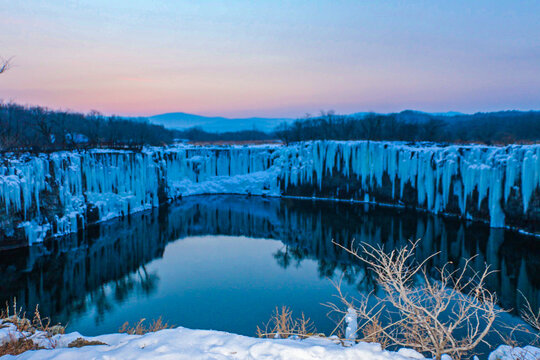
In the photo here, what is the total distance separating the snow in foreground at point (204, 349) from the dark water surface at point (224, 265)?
11.5 feet

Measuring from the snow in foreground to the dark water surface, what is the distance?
11.5 ft

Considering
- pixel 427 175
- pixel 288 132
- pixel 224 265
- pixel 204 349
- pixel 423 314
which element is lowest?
pixel 224 265

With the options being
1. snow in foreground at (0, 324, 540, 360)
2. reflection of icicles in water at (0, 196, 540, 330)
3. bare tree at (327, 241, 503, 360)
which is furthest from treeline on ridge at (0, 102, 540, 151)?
bare tree at (327, 241, 503, 360)

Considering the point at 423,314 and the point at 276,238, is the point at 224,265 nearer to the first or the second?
the point at 276,238

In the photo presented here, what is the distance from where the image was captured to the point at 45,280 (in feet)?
38.4

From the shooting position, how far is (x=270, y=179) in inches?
1237

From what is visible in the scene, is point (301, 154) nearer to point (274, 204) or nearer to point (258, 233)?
point (274, 204)

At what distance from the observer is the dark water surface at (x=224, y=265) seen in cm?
966

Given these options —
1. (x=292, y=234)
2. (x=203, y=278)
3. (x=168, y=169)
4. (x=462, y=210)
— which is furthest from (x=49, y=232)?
(x=462, y=210)

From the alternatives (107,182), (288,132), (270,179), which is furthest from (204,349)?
(288,132)

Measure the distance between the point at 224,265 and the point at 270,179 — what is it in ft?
59.6

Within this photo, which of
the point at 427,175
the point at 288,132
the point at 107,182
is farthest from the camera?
the point at 288,132

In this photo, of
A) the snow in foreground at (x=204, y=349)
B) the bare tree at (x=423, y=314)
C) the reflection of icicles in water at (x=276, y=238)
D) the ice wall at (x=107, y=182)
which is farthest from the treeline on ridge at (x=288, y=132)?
the bare tree at (x=423, y=314)

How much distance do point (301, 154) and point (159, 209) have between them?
43.0 ft
